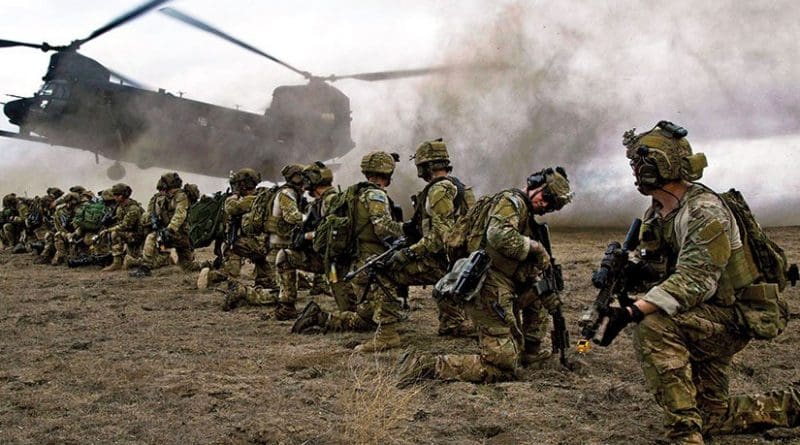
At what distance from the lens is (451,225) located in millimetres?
6273

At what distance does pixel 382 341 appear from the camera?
655 cm

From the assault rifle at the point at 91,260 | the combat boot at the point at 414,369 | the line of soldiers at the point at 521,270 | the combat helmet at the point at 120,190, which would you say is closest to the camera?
the line of soldiers at the point at 521,270

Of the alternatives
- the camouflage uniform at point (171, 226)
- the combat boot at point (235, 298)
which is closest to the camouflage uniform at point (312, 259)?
the combat boot at point (235, 298)

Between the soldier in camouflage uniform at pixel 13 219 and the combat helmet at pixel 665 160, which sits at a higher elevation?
the combat helmet at pixel 665 160

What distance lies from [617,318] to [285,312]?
18.1 ft

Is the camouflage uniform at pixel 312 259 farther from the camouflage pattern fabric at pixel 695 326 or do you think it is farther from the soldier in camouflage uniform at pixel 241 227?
the camouflage pattern fabric at pixel 695 326

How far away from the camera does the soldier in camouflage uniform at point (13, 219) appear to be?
20.7 meters

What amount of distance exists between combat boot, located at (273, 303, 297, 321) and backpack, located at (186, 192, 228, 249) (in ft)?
10.5

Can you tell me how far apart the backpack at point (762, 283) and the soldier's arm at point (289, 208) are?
5777 mm

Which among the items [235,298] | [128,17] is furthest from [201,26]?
[235,298]

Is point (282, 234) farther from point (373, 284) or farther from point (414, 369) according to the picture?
point (414, 369)

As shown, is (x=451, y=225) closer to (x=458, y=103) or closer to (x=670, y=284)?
(x=670, y=284)

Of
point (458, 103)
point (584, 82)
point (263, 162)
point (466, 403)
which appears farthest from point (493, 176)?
point (466, 403)

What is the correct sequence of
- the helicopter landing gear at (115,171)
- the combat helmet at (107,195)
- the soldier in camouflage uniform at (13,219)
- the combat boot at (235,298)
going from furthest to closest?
the soldier in camouflage uniform at (13,219) → the helicopter landing gear at (115,171) → the combat helmet at (107,195) → the combat boot at (235,298)
